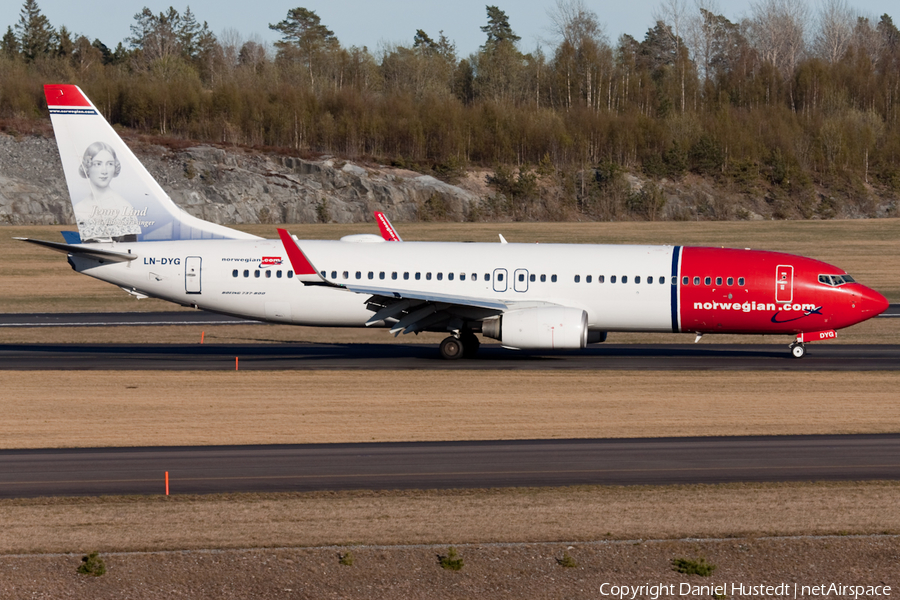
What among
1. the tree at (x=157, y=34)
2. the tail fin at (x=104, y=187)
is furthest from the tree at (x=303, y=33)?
the tail fin at (x=104, y=187)

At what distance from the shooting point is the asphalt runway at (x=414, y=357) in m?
30.8

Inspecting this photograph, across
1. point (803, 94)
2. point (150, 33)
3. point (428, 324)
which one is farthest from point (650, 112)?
point (428, 324)

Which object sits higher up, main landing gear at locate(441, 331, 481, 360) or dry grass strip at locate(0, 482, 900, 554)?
main landing gear at locate(441, 331, 481, 360)

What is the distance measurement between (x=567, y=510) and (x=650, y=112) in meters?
121

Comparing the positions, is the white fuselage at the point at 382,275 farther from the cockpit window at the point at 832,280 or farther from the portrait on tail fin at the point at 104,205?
the cockpit window at the point at 832,280

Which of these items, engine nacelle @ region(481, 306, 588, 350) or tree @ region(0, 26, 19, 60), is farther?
tree @ region(0, 26, 19, 60)

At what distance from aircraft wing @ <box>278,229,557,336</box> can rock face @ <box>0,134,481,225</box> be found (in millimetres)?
67685

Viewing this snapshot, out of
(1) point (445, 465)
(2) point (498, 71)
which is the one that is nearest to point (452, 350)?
(1) point (445, 465)

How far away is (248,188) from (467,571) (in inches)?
3596

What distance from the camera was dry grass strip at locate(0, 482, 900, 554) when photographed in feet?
45.4

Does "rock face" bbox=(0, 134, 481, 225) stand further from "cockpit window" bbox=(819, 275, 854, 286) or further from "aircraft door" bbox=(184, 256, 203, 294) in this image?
"cockpit window" bbox=(819, 275, 854, 286)

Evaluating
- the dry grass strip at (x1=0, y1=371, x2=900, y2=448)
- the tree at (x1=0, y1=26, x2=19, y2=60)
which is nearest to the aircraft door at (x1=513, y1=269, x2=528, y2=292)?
the dry grass strip at (x1=0, y1=371, x2=900, y2=448)

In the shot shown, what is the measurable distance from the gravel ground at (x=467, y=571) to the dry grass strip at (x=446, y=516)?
0.47 metres

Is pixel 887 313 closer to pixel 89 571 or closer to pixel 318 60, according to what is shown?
pixel 89 571
